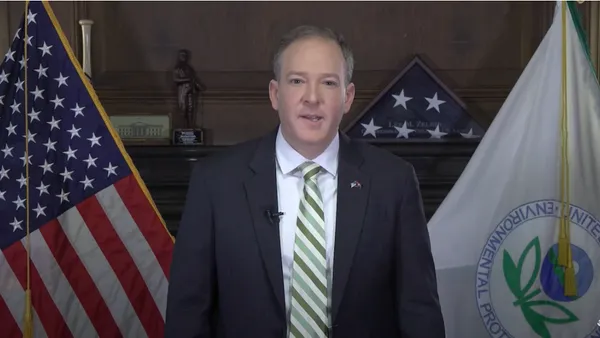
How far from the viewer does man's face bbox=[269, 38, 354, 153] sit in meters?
1.54

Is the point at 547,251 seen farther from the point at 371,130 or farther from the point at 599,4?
the point at 599,4

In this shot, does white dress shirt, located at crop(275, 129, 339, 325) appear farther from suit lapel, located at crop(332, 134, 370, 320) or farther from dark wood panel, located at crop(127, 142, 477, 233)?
dark wood panel, located at crop(127, 142, 477, 233)

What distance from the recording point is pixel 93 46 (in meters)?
3.63

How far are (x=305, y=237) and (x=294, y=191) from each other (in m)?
0.13

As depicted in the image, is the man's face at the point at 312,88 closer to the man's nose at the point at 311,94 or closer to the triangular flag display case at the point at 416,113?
the man's nose at the point at 311,94

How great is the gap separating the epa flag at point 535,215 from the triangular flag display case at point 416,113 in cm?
64

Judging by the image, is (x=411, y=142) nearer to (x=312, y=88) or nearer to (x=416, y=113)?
(x=416, y=113)

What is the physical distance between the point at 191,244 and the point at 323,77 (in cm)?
48

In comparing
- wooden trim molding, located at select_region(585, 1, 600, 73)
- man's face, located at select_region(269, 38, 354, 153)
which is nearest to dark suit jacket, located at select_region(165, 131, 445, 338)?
man's face, located at select_region(269, 38, 354, 153)

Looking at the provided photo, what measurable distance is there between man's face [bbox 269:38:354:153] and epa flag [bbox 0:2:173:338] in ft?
4.79

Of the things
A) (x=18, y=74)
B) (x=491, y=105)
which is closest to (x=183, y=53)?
(x=18, y=74)

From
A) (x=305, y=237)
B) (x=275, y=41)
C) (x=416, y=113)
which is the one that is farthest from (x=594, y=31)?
(x=305, y=237)

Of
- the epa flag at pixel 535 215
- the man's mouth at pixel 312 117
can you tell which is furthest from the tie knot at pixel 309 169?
the epa flag at pixel 535 215

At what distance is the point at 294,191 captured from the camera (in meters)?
1.68
